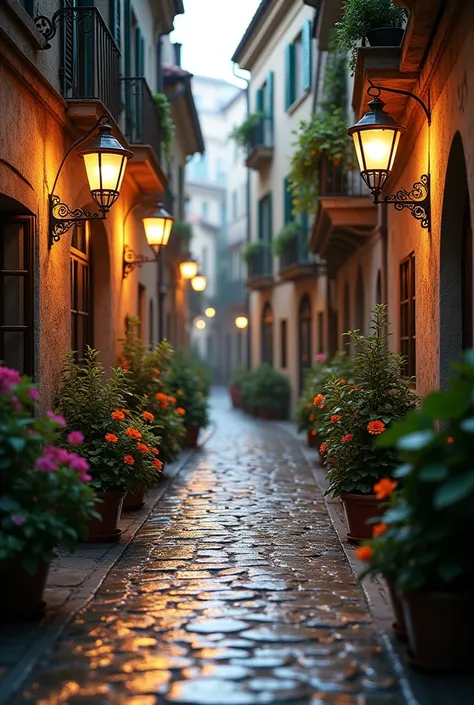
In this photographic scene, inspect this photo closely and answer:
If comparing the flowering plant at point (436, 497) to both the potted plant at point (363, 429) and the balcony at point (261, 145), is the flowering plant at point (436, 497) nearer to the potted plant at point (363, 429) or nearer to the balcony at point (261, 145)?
the potted plant at point (363, 429)

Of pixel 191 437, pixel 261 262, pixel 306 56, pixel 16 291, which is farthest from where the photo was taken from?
pixel 261 262

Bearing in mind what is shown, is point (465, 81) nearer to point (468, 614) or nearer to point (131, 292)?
point (468, 614)

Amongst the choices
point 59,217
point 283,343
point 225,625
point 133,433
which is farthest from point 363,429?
point 283,343

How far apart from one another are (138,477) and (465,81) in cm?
402

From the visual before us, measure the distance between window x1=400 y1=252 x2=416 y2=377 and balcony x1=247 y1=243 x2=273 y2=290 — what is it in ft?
52.8

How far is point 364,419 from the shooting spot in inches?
325

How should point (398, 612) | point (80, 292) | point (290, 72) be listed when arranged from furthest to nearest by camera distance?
1. point (290, 72)
2. point (80, 292)
3. point (398, 612)

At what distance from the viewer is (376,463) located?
26.4 feet

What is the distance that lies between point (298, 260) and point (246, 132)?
6.16m

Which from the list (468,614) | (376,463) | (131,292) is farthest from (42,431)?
(131,292)

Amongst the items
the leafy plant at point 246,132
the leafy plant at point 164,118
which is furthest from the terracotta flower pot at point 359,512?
the leafy plant at point 246,132

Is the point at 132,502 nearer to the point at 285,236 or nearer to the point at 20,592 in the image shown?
the point at 20,592

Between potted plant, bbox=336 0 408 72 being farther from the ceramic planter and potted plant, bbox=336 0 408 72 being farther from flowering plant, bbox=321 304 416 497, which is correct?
flowering plant, bbox=321 304 416 497

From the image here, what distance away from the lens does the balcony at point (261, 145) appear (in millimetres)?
27031
